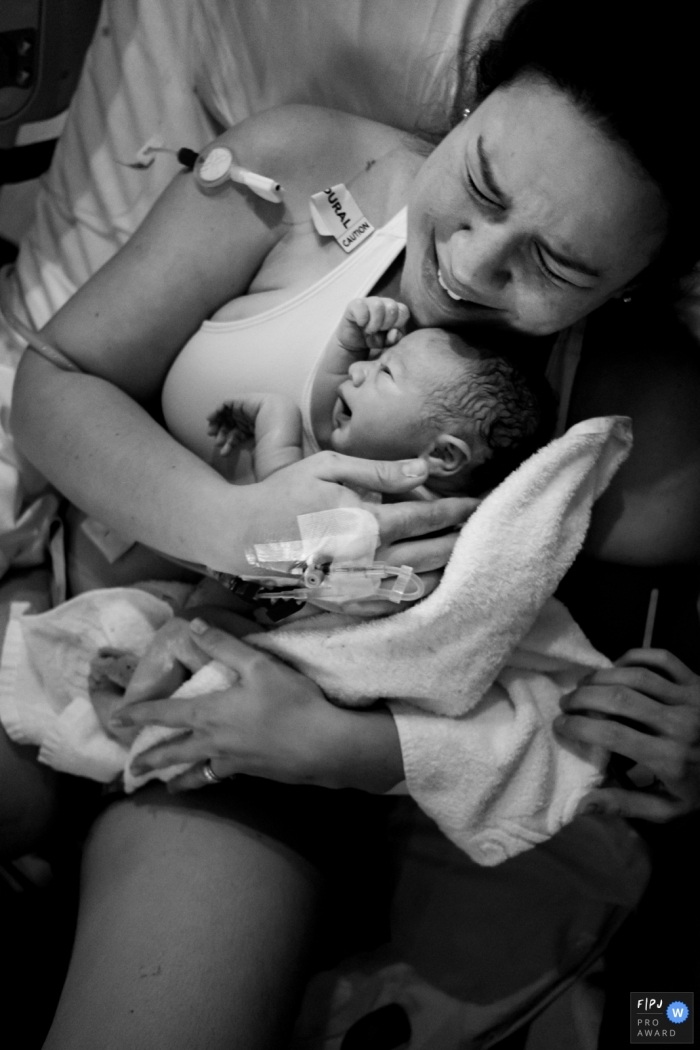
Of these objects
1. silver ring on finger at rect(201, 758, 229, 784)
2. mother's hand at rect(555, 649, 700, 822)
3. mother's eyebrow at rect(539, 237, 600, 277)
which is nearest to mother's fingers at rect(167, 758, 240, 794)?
silver ring on finger at rect(201, 758, 229, 784)

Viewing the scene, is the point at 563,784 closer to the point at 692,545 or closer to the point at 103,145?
the point at 692,545

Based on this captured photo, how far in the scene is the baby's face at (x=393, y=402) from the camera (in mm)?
775

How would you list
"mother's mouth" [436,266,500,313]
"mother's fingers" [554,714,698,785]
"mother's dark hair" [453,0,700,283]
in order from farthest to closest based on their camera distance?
"mother's fingers" [554,714,698,785] → "mother's mouth" [436,266,500,313] → "mother's dark hair" [453,0,700,283]

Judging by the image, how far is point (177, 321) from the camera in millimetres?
1021

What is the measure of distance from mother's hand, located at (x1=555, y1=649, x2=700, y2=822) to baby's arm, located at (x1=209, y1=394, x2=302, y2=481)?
45 centimetres

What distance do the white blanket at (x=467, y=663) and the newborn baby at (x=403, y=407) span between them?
7cm

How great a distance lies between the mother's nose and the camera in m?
0.81

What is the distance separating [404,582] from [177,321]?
0.43 m

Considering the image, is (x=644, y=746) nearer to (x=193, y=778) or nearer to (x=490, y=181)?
(x=193, y=778)

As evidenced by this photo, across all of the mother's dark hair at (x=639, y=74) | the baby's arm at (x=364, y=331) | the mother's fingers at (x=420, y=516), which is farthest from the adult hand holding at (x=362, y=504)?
the mother's dark hair at (x=639, y=74)

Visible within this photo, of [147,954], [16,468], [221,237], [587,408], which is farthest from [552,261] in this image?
[147,954]

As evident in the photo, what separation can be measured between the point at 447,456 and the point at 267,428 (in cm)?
17

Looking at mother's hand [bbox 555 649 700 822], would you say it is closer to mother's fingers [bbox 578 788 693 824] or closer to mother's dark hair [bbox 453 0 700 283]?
mother's fingers [bbox 578 788 693 824]

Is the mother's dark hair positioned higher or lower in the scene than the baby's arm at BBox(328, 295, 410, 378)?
higher
